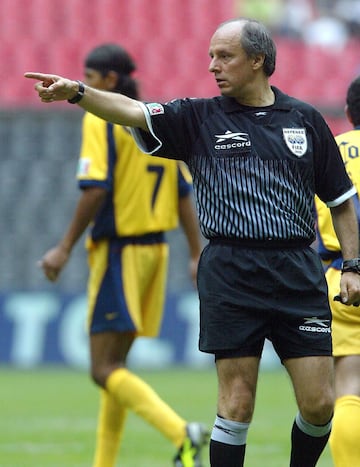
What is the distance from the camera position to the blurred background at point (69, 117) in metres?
15.0

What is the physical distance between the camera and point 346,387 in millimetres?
5629

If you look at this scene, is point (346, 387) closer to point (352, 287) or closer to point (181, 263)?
point (352, 287)

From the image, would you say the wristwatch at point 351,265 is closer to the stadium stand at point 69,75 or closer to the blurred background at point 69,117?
the blurred background at point 69,117

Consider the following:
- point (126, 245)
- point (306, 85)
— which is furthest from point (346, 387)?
point (306, 85)

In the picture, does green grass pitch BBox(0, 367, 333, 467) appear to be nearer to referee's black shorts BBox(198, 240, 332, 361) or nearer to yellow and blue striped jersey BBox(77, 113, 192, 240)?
yellow and blue striped jersey BBox(77, 113, 192, 240)

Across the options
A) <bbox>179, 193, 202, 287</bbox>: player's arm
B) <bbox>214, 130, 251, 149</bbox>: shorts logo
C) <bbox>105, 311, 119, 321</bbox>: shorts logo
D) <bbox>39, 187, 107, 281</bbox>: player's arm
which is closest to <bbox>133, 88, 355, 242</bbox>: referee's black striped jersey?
<bbox>214, 130, 251, 149</bbox>: shorts logo

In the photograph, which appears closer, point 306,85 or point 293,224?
point 293,224

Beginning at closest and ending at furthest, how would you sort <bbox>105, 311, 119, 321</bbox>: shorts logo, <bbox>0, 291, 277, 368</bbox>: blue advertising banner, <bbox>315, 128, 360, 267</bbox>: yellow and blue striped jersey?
<bbox>315, 128, 360, 267</bbox>: yellow and blue striped jersey < <bbox>105, 311, 119, 321</bbox>: shorts logo < <bbox>0, 291, 277, 368</bbox>: blue advertising banner

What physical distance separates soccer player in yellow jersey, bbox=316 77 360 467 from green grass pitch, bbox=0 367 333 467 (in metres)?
1.74

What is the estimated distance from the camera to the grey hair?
5121 millimetres

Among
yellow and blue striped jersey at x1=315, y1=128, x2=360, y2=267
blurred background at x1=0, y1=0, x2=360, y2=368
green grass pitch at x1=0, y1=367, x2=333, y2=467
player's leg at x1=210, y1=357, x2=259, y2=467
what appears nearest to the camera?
player's leg at x1=210, y1=357, x2=259, y2=467

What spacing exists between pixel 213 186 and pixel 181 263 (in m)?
10.6

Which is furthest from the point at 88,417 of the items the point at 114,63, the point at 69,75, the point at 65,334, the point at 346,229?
the point at 69,75

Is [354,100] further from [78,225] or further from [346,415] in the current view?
[78,225]
